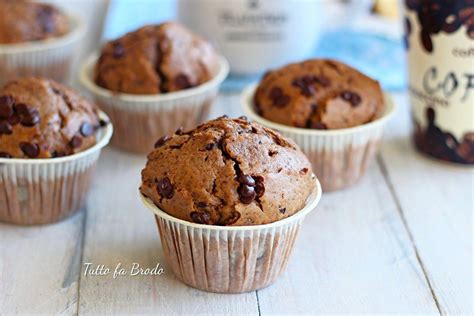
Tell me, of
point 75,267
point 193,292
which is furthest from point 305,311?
point 75,267

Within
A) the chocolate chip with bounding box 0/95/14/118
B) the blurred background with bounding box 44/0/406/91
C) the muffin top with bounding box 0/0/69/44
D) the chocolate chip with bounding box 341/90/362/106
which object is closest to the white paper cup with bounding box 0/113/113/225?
the chocolate chip with bounding box 0/95/14/118

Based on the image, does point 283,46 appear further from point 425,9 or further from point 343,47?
point 425,9

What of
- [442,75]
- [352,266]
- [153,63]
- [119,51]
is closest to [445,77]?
[442,75]

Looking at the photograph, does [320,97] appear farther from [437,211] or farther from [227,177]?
[227,177]

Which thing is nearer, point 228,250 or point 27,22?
point 228,250

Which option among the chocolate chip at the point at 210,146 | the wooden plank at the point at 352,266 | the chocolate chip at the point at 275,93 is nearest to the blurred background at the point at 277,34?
the chocolate chip at the point at 275,93

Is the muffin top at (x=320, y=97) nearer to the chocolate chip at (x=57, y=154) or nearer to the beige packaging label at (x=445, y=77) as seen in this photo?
the beige packaging label at (x=445, y=77)

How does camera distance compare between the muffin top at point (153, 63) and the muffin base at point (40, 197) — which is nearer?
the muffin base at point (40, 197)
